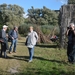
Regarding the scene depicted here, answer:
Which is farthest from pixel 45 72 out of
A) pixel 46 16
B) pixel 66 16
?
pixel 46 16

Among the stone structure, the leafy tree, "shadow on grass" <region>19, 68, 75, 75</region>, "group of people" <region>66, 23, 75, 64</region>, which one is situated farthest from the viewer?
the leafy tree

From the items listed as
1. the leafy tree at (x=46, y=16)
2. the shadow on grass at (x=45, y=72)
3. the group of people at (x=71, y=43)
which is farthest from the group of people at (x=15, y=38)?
the leafy tree at (x=46, y=16)

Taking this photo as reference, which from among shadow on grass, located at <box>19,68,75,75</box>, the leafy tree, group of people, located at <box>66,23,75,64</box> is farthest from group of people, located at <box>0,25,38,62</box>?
the leafy tree

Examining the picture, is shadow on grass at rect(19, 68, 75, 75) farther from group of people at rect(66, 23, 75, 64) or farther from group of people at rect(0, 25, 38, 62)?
group of people at rect(0, 25, 38, 62)

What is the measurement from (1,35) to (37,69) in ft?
11.9

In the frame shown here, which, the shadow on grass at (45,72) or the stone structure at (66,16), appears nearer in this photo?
the shadow on grass at (45,72)

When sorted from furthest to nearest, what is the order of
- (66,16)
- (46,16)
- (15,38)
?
(46,16) → (66,16) → (15,38)

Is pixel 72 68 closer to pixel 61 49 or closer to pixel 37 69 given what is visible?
pixel 37 69

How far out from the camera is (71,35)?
12164 mm

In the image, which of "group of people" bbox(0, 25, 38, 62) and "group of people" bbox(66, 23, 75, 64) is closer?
"group of people" bbox(66, 23, 75, 64)

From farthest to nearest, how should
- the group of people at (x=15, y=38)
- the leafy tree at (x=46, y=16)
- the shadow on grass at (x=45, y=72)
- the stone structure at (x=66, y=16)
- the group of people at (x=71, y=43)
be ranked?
1. the leafy tree at (x=46, y=16)
2. the stone structure at (x=66, y=16)
3. the group of people at (x=15, y=38)
4. the group of people at (x=71, y=43)
5. the shadow on grass at (x=45, y=72)

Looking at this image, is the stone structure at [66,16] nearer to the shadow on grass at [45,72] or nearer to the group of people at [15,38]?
the group of people at [15,38]

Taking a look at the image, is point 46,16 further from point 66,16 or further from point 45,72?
point 45,72

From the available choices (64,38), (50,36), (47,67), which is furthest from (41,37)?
(47,67)
